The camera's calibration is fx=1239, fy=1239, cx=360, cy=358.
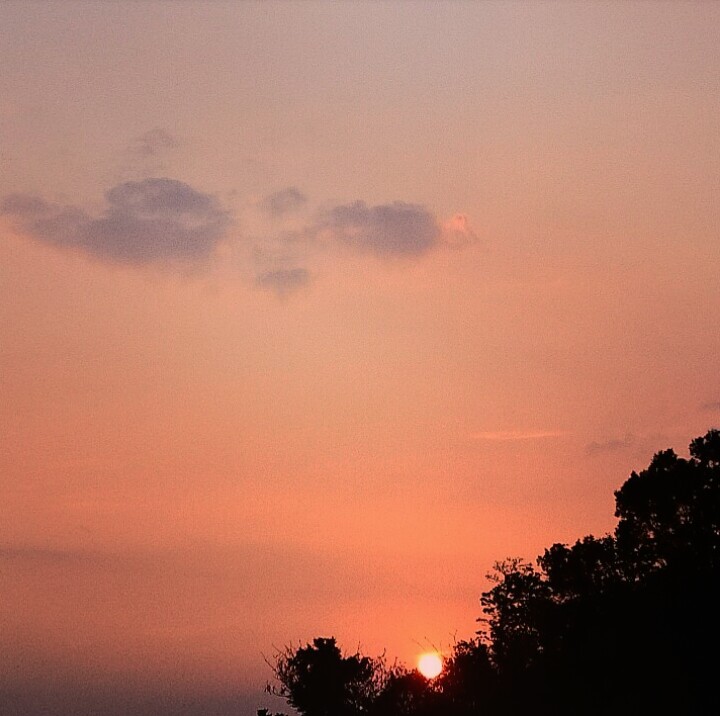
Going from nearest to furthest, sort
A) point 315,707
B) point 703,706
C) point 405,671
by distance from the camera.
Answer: point 703,706
point 405,671
point 315,707

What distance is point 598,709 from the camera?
189ft

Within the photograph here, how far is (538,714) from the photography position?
6091cm

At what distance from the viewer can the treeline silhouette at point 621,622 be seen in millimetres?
55719

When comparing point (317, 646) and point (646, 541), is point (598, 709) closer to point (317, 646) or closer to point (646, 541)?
point (646, 541)

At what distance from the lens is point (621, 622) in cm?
5975

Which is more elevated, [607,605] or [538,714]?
[607,605]

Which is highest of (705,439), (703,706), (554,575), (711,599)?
(705,439)

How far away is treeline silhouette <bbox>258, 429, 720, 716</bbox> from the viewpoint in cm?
5572

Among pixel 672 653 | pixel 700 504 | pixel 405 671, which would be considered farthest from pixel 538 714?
pixel 405 671

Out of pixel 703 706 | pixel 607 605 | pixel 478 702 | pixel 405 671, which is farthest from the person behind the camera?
pixel 405 671

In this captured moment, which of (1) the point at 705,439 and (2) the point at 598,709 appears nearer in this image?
(2) the point at 598,709

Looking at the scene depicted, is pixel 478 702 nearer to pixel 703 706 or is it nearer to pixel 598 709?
pixel 598 709

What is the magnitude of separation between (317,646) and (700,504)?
150 feet

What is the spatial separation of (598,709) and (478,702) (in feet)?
35.0
